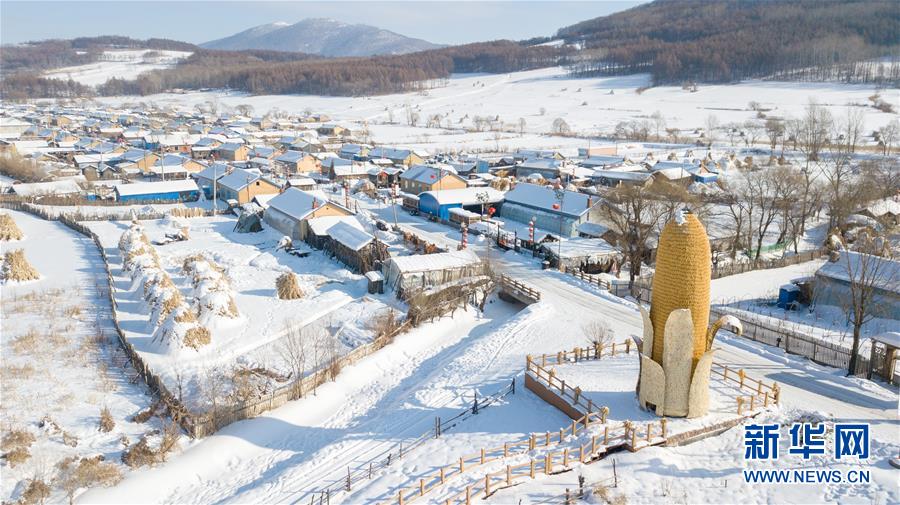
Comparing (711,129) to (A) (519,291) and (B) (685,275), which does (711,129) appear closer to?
(A) (519,291)

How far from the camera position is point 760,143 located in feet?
262

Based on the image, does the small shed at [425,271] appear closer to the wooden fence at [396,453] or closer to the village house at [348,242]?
the village house at [348,242]

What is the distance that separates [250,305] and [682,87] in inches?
5209

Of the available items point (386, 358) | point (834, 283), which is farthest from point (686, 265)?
point (834, 283)

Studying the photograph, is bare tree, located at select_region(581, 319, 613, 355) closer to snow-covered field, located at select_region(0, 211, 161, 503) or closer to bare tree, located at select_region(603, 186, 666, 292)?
bare tree, located at select_region(603, 186, 666, 292)

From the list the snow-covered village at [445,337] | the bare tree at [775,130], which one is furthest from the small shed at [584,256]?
the bare tree at [775,130]

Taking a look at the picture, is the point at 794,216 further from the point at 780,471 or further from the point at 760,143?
the point at 760,143

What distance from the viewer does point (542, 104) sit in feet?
444

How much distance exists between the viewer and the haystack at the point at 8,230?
121 feet

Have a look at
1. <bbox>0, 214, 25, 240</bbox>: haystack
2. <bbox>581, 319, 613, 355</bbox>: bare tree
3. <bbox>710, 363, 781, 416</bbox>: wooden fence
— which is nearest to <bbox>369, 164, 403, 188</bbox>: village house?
<bbox>0, 214, 25, 240</bbox>: haystack

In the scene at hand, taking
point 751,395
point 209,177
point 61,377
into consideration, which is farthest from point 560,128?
point 61,377

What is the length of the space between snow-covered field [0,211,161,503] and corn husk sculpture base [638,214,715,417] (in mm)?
12501

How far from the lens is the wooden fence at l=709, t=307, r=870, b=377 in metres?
19.1

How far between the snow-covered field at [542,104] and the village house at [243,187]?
36803mm
